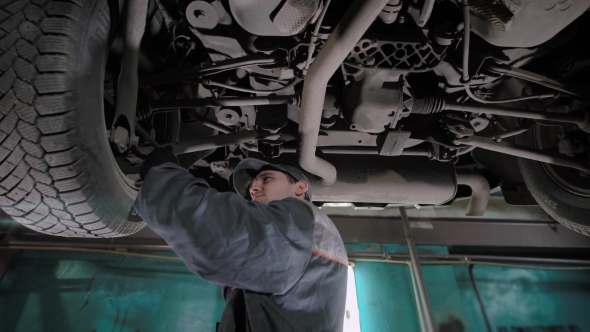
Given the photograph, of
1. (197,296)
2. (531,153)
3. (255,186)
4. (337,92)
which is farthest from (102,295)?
(531,153)

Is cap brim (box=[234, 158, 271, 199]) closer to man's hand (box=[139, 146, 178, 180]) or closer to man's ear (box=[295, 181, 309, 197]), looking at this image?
man's ear (box=[295, 181, 309, 197])

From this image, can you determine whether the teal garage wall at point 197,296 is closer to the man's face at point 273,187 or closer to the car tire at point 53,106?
the man's face at point 273,187

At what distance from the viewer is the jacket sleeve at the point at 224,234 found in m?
0.89

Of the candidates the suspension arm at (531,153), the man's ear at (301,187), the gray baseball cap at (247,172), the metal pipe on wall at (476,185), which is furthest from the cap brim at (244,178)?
the metal pipe on wall at (476,185)

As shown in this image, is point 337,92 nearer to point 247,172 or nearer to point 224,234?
point 247,172

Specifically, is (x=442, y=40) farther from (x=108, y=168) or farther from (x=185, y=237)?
(x=108, y=168)

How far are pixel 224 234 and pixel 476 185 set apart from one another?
5.05 feet

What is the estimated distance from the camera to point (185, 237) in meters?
0.89

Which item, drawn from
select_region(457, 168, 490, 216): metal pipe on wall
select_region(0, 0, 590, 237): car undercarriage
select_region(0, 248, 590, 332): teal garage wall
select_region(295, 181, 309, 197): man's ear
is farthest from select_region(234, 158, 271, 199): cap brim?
select_region(0, 248, 590, 332): teal garage wall

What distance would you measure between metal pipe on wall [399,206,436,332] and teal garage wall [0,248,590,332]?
0.13 metres

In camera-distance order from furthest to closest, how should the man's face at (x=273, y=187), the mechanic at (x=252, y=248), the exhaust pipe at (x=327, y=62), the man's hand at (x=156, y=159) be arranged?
1. the man's face at (x=273, y=187)
2. the man's hand at (x=156, y=159)
3. the mechanic at (x=252, y=248)
4. the exhaust pipe at (x=327, y=62)

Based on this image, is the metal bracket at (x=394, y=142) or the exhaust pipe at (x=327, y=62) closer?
the exhaust pipe at (x=327, y=62)

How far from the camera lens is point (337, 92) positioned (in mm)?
1421

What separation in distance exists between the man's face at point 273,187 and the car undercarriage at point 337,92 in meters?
0.10
